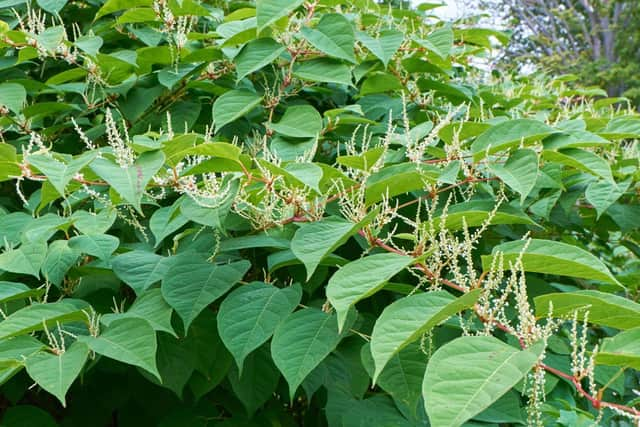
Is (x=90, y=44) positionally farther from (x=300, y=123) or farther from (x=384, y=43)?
(x=384, y=43)

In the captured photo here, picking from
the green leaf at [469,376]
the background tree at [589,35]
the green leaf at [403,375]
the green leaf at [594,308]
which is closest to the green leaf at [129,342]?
the green leaf at [403,375]

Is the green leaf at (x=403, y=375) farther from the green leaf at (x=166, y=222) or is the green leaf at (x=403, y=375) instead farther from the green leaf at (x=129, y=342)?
the green leaf at (x=166, y=222)

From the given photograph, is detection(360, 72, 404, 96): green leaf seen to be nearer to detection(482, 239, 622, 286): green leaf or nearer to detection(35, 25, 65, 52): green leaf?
detection(35, 25, 65, 52): green leaf

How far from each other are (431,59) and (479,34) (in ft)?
1.35

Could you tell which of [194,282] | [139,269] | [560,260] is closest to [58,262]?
[139,269]

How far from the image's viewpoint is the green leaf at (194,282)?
47.0 inches

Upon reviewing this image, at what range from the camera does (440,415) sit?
2.36 feet

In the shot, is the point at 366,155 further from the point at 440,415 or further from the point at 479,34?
the point at 479,34

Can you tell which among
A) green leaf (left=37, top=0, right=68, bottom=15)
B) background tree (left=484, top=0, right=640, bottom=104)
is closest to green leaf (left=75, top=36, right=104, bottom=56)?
green leaf (left=37, top=0, right=68, bottom=15)

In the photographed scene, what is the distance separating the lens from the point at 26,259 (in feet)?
4.25

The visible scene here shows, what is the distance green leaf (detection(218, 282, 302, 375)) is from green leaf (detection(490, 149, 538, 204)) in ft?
1.50

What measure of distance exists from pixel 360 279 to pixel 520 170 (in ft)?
1.73

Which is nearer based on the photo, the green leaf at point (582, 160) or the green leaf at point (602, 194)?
the green leaf at point (582, 160)

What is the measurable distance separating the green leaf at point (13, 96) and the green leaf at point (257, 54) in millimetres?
592
